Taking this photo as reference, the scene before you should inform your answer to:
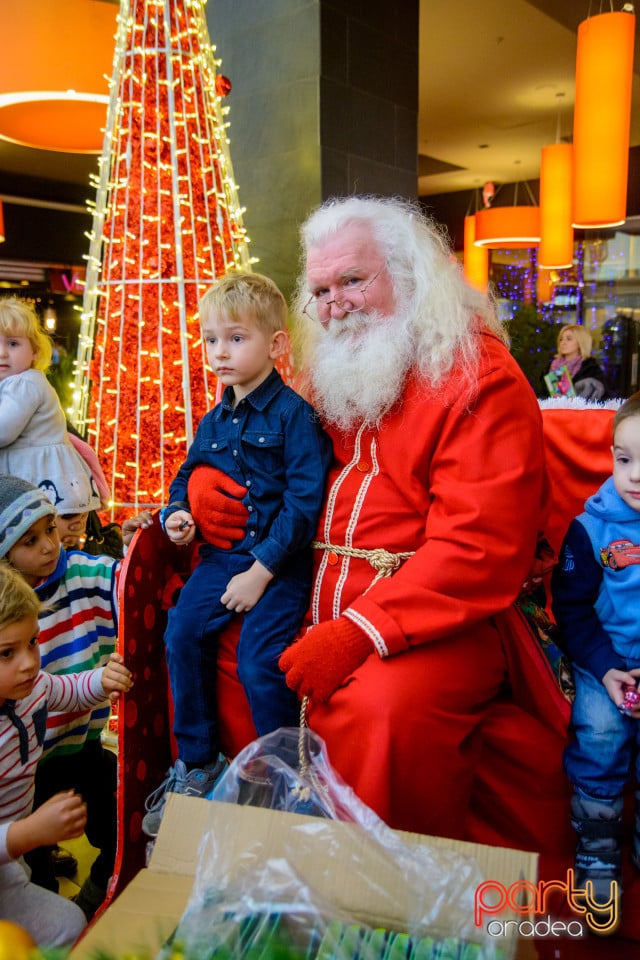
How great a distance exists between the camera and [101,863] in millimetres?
2180

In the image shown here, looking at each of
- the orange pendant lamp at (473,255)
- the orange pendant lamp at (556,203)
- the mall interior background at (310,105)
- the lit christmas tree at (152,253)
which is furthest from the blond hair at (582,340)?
the lit christmas tree at (152,253)

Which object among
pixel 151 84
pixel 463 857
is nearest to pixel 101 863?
pixel 463 857

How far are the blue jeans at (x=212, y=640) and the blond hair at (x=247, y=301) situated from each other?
63 centimetres

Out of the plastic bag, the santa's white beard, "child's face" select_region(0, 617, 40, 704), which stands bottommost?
the plastic bag

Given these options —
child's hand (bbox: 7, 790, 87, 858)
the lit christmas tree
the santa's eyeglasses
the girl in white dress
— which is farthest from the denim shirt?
the lit christmas tree

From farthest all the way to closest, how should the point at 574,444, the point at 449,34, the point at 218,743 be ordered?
the point at 449,34
the point at 574,444
the point at 218,743

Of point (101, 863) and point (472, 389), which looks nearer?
point (472, 389)

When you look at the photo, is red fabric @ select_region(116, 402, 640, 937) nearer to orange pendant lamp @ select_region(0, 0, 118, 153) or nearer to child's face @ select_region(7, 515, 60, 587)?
child's face @ select_region(7, 515, 60, 587)

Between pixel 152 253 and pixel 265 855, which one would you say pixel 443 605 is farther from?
pixel 152 253

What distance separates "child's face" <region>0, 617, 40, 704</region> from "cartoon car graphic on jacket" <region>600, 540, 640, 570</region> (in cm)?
128

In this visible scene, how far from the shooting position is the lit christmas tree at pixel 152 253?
11.4 feet

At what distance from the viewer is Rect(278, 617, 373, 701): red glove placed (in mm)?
1849

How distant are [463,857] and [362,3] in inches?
194

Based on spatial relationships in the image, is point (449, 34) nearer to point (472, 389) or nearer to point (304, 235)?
point (304, 235)
